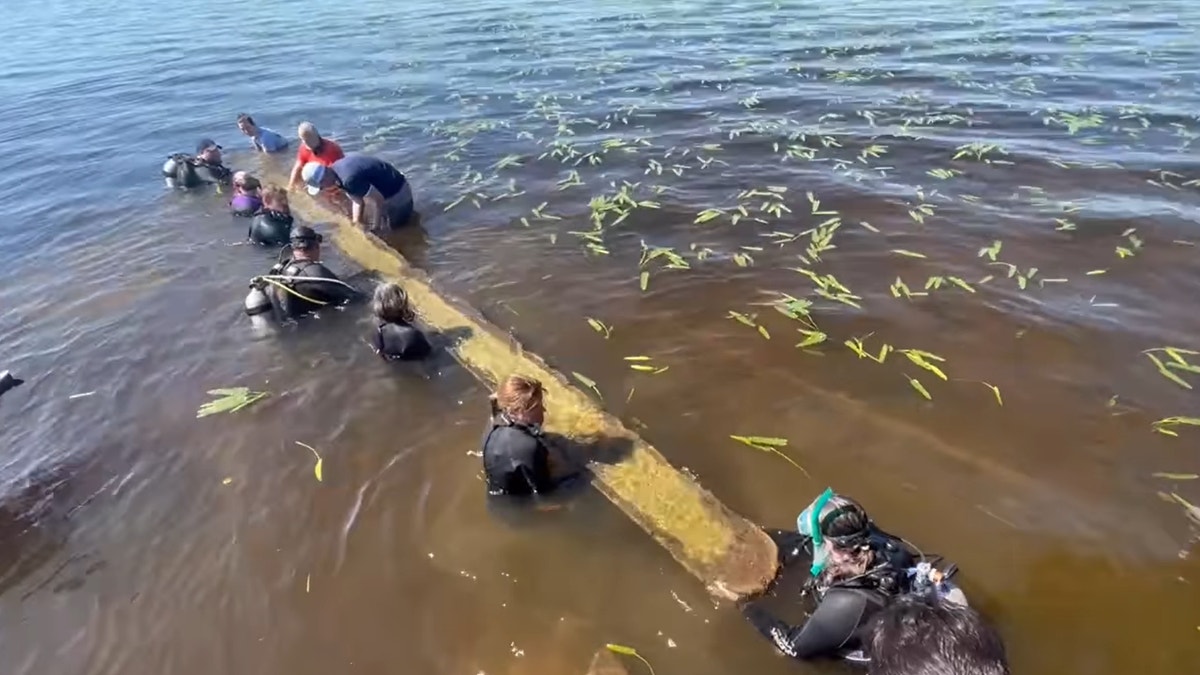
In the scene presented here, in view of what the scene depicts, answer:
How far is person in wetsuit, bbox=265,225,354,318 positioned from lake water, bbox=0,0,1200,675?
1.26 ft

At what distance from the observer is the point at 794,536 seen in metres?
6.65

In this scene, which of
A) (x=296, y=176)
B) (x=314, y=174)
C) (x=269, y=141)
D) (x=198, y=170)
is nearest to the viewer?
(x=314, y=174)

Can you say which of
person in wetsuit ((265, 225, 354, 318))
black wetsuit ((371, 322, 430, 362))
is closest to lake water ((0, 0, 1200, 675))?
black wetsuit ((371, 322, 430, 362))

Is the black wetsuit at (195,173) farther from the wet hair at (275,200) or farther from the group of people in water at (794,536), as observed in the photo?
the wet hair at (275,200)

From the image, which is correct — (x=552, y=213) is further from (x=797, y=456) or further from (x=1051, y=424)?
(x=1051, y=424)

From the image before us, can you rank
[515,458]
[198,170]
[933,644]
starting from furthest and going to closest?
[198,170]
[515,458]
[933,644]

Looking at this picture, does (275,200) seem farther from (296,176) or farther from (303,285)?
(303,285)

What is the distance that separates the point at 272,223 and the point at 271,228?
9 cm

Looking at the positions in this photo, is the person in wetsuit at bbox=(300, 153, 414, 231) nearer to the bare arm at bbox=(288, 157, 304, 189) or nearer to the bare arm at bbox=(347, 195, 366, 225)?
the bare arm at bbox=(347, 195, 366, 225)

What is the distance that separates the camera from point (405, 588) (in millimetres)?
6551

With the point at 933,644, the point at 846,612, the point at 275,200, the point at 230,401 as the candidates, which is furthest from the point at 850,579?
the point at 275,200

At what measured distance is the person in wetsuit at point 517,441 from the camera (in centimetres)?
692

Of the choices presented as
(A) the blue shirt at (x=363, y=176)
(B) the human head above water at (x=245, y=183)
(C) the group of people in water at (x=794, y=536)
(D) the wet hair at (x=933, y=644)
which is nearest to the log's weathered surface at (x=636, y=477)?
(C) the group of people in water at (x=794, y=536)

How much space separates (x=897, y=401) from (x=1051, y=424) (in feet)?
4.83
